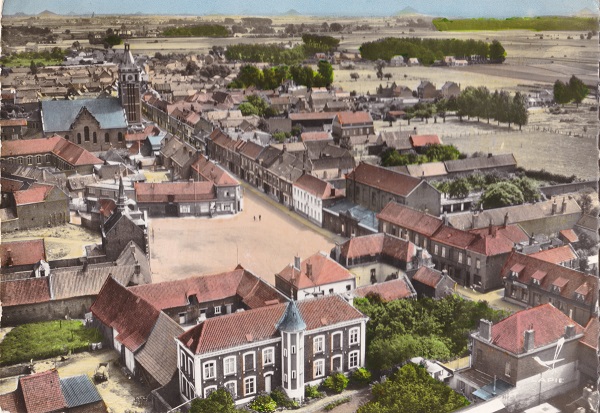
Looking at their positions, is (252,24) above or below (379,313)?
above

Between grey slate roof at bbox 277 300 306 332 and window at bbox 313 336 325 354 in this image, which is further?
window at bbox 313 336 325 354

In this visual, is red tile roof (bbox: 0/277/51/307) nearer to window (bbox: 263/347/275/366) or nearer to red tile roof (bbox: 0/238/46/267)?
red tile roof (bbox: 0/238/46/267)

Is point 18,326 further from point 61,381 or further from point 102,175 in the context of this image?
point 102,175

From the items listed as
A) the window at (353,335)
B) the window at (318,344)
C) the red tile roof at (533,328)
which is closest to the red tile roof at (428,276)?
the window at (353,335)

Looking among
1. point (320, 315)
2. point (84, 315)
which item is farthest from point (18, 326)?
point (320, 315)

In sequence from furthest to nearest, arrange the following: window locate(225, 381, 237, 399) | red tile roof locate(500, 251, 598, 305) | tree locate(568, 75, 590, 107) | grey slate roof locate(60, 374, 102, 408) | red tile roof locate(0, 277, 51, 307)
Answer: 1. tree locate(568, 75, 590, 107)
2. red tile roof locate(0, 277, 51, 307)
3. red tile roof locate(500, 251, 598, 305)
4. window locate(225, 381, 237, 399)
5. grey slate roof locate(60, 374, 102, 408)

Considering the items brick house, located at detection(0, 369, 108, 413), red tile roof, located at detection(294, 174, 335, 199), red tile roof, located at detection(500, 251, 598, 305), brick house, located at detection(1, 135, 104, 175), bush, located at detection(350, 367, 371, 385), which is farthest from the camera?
brick house, located at detection(1, 135, 104, 175)

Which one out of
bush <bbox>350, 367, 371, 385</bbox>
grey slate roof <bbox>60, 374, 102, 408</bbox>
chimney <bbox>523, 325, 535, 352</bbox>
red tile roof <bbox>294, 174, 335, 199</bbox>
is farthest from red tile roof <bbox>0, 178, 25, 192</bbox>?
chimney <bbox>523, 325, 535, 352</bbox>
